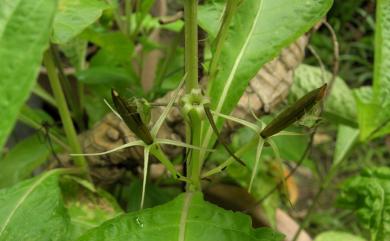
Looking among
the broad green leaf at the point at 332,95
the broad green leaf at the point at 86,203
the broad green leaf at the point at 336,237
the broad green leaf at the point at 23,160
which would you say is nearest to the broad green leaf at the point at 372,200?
the broad green leaf at the point at 336,237

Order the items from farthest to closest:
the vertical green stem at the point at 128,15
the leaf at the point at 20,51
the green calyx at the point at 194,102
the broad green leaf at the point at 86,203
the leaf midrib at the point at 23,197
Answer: the vertical green stem at the point at 128,15 → the broad green leaf at the point at 86,203 → the leaf midrib at the point at 23,197 → the green calyx at the point at 194,102 → the leaf at the point at 20,51

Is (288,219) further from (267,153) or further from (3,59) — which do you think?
(3,59)

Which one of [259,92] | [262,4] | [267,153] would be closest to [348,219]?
[267,153]

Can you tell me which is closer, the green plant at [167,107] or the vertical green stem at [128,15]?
the green plant at [167,107]

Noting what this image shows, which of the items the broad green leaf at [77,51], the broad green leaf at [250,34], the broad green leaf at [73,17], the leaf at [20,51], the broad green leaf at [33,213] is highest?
the leaf at [20,51]

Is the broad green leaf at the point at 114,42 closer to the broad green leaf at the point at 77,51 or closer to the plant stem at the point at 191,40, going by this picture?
the broad green leaf at the point at 77,51

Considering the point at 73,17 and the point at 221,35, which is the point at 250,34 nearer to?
the point at 221,35

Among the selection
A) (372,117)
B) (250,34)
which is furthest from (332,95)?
(250,34)

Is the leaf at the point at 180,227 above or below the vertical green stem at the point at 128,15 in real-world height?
below
